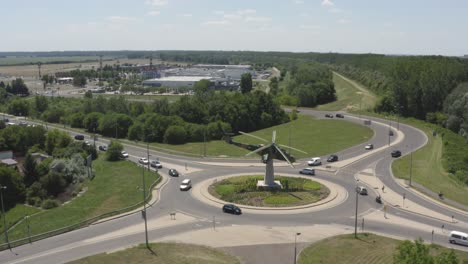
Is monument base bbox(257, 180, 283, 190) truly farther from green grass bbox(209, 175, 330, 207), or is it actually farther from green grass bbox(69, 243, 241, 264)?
green grass bbox(69, 243, 241, 264)

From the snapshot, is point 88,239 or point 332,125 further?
point 332,125

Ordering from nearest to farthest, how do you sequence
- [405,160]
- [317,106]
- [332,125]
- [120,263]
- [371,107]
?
[120,263], [405,160], [332,125], [371,107], [317,106]

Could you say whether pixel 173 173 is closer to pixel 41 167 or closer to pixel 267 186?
pixel 267 186

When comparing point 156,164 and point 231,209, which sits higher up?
point 156,164

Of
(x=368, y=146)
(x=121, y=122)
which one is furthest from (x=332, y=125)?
(x=121, y=122)

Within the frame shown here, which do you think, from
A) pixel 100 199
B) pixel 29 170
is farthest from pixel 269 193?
pixel 29 170

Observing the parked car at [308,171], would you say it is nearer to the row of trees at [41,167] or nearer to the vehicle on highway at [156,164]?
the vehicle on highway at [156,164]

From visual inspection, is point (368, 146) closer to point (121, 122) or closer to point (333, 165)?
point (333, 165)
